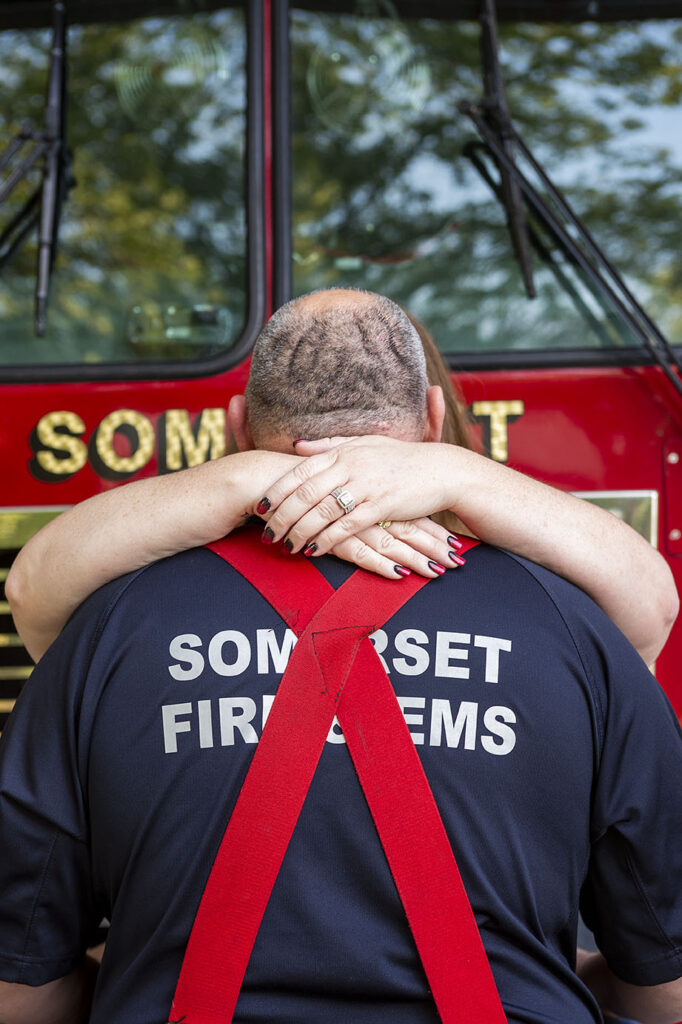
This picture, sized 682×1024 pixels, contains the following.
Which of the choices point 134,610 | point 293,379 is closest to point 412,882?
point 134,610

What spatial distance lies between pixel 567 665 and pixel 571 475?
1021 millimetres

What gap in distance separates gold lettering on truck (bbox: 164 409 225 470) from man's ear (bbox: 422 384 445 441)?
2.63ft

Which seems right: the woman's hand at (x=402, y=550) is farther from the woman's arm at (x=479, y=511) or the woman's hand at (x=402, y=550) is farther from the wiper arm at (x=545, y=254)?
the wiper arm at (x=545, y=254)

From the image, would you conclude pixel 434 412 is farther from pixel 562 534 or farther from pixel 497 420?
pixel 497 420

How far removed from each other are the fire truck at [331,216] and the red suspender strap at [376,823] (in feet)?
3.54

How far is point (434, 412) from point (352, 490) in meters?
0.24

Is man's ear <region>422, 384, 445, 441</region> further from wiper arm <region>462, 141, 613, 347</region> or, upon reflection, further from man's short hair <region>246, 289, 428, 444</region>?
wiper arm <region>462, 141, 613, 347</region>

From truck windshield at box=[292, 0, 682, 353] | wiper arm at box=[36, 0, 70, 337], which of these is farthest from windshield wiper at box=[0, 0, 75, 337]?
truck windshield at box=[292, 0, 682, 353]

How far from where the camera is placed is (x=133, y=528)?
137 cm

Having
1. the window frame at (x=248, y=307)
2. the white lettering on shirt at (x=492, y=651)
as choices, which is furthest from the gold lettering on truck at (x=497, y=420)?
the white lettering on shirt at (x=492, y=651)

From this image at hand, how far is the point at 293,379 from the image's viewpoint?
4.44 feet

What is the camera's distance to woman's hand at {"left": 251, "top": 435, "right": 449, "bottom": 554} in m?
1.27

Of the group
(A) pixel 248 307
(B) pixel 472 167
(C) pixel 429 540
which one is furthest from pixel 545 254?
(C) pixel 429 540

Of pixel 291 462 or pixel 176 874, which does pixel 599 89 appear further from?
pixel 176 874
